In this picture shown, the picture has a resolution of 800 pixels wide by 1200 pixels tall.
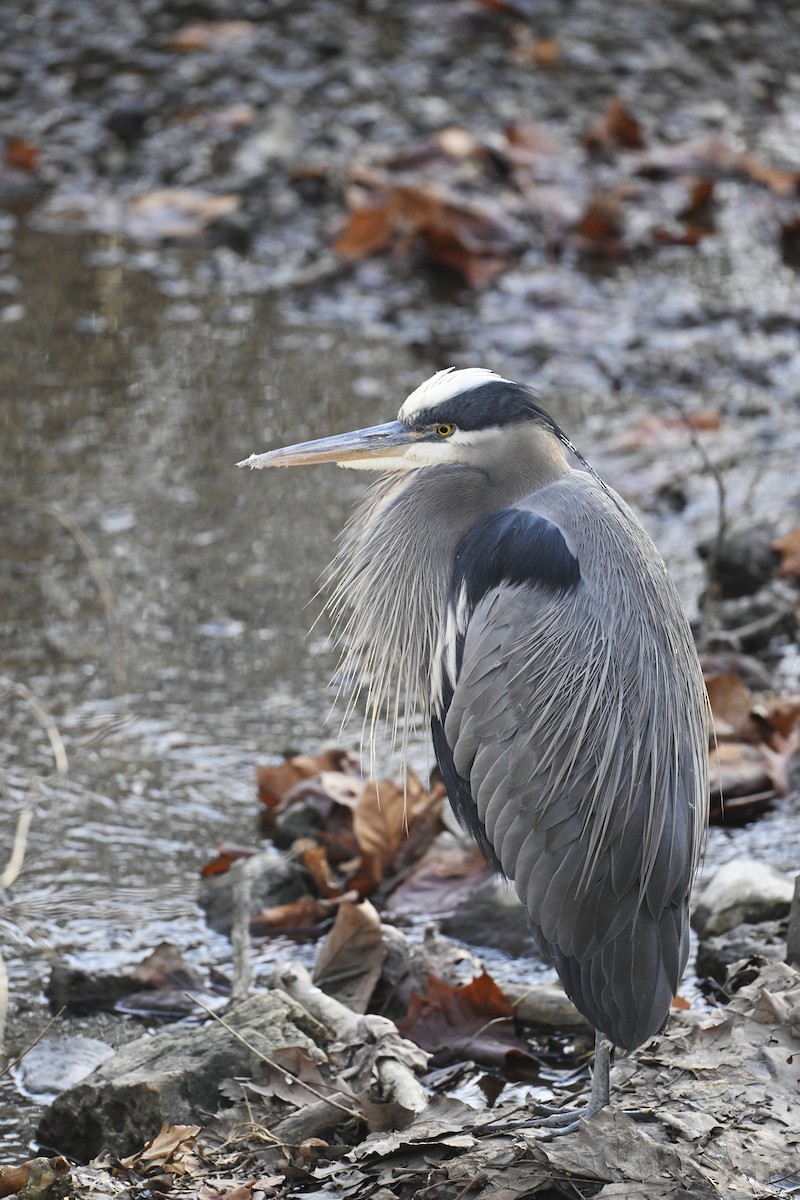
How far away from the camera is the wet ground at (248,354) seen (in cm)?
470

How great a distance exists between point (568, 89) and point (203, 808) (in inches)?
240

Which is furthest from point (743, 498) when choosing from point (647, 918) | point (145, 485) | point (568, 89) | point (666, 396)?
point (568, 89)

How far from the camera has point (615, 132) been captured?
8.64 meters

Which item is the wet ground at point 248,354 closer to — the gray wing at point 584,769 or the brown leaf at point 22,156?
the brown leaf at point 22,156

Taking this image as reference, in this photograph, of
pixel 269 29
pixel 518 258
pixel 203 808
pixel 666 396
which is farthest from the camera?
pixel 269 29

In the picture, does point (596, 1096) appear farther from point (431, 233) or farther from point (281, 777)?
point (431, 233)

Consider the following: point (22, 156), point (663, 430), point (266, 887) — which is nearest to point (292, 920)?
point (266, 887)

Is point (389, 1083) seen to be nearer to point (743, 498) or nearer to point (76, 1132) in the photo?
point (76, 1132)

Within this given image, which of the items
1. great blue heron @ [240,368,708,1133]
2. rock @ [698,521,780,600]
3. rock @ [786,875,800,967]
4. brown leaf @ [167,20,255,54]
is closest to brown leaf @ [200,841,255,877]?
great blue heron @ [240,368,708,1133]

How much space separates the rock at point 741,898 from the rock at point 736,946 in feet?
0.14

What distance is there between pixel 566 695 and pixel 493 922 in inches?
43.9

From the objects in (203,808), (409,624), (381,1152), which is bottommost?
(203,808)

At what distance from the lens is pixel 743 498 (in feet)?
19.5

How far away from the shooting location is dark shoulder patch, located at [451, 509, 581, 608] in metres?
3.17
